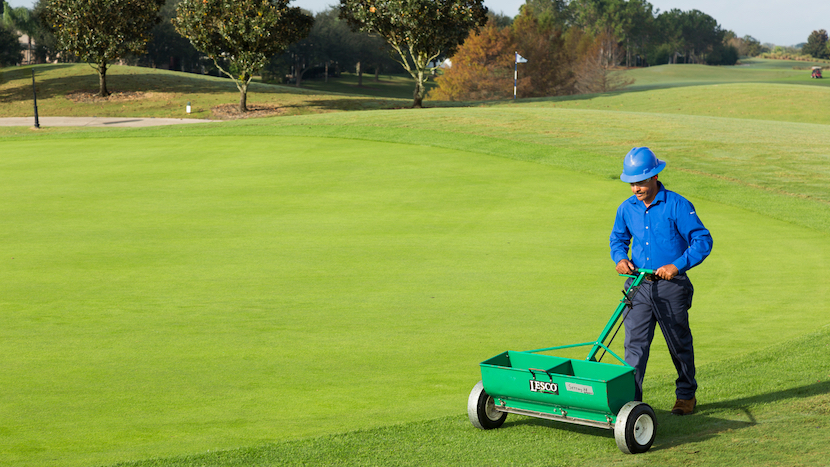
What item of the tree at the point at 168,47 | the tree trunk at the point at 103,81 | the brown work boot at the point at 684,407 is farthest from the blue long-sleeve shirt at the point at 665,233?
the tree at the point at 168,47

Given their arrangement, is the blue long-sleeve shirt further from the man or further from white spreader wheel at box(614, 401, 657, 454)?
white spreader wheel at box(614, 401, 657, 454)

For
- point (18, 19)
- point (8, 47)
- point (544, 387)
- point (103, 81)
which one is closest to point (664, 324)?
point (544, 387)

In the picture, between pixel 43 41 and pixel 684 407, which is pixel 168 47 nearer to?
pixel 43 41

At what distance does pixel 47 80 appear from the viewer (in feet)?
185

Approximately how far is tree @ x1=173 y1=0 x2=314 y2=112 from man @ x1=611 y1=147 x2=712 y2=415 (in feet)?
131

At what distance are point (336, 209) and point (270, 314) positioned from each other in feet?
21.9

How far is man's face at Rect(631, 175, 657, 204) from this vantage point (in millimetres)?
5695

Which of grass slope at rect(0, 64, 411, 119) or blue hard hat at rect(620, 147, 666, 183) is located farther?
grass slope at rect(0, 64, 411, 119)

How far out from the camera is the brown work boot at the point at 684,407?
19.5ft

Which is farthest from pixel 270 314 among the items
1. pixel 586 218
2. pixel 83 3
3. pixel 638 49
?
pixel 638 49

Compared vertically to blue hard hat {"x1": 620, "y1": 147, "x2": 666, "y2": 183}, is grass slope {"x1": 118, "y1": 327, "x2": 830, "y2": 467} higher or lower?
lower

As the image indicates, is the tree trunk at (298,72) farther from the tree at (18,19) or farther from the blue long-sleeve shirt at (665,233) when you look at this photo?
→ the blue long-sleeve shirt at (665,233)

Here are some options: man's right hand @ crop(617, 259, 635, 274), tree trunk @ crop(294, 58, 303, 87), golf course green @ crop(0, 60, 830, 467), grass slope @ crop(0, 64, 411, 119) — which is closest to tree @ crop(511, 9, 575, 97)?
tree trunk @ crop(294, 58, 303, 87)

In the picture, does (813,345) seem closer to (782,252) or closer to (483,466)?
(483,466)
